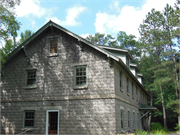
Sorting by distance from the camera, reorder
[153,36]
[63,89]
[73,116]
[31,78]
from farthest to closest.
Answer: [153,36]
[31,78]
[63,89]
[73,116]

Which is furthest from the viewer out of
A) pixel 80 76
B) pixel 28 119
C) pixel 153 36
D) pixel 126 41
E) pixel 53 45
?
pixel 126 41

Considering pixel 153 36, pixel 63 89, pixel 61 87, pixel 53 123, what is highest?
pixel 153 36

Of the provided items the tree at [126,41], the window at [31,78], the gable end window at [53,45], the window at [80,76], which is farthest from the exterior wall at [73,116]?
the tree at [126,41]

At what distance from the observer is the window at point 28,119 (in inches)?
648

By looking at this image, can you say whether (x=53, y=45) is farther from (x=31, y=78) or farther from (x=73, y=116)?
(x=73, y=116)

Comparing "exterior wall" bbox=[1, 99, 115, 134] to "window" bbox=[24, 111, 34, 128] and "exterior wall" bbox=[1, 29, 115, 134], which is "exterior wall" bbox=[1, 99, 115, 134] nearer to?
"exterior wall" bbox=[1, 29, 115, 134]

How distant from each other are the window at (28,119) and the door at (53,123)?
1.48m

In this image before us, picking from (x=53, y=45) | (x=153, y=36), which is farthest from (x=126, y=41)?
(x=53, y=45)

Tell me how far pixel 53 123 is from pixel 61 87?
279cm

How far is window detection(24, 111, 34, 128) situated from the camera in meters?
16.5

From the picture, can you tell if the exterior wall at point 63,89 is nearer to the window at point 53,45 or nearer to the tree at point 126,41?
the window at point 53,45

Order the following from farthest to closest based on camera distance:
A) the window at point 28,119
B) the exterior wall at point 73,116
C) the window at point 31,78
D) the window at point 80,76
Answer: the window at point 31,78
the window at point 28,119
the window at point 80,76
the exterior wall at point 73,116

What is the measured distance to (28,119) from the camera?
16516 mm

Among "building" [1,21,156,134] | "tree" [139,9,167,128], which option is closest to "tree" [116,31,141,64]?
"tree" [139,9,167,128]
